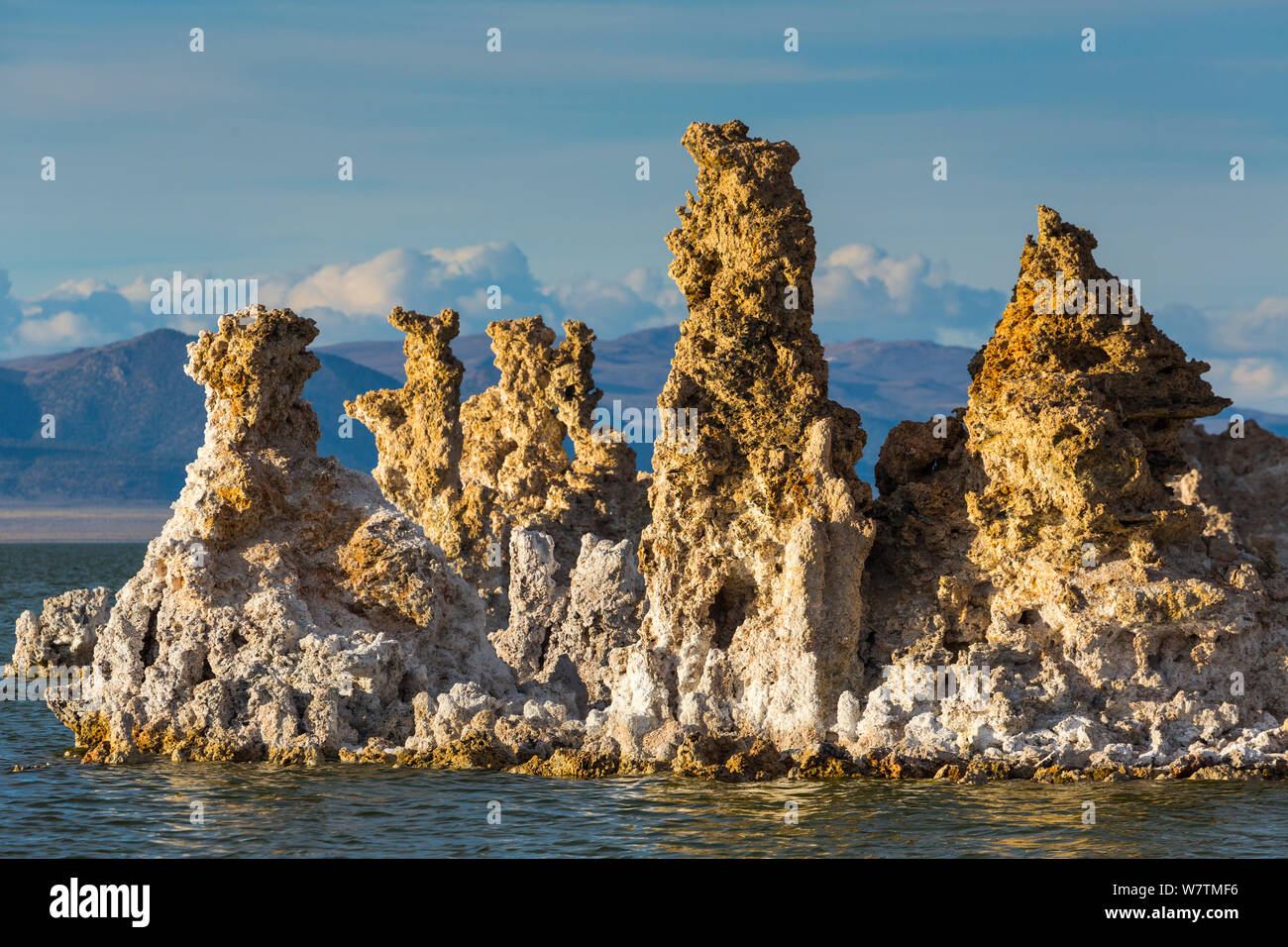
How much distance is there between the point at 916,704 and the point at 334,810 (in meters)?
8.32

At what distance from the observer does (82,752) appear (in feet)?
102

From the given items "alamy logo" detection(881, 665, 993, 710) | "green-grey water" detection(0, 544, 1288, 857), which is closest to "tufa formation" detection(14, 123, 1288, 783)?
"alamy logo" detection(881, 665, 993, 710)

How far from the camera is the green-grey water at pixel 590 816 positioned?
974 inches

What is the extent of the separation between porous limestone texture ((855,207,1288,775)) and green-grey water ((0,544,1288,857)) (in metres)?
1.28

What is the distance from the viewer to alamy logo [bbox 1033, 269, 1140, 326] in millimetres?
30781

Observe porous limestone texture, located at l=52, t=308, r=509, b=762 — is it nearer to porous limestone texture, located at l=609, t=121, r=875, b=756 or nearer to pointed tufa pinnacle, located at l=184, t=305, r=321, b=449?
pointed tufa pinnacle, located at l=184, t=305, r=321, b=449

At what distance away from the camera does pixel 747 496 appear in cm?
3017

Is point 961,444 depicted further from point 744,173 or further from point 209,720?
point 209,720

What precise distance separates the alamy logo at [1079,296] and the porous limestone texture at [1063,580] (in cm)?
9

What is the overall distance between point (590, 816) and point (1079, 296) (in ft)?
36.5

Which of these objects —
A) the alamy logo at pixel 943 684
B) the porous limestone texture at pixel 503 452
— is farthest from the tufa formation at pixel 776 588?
the porous limestone texture at pixel 503 452

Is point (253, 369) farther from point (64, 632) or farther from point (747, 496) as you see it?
point (747, 496)
